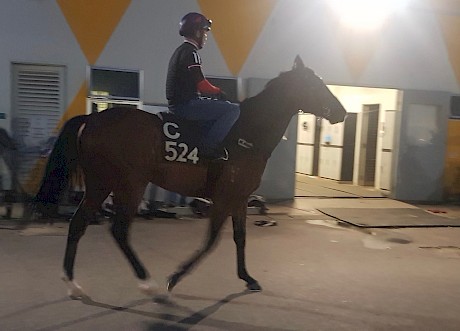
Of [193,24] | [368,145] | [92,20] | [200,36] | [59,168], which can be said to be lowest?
[59,168]

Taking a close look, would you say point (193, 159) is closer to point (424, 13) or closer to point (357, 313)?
point (357, 313)

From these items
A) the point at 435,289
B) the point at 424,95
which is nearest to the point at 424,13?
the point at 424,95

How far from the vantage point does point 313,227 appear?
9.16 meters

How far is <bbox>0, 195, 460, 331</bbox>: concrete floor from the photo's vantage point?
15.0 ft

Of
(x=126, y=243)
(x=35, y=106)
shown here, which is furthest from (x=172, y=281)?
(x=35, y=106)

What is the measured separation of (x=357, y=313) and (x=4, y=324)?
123 inches

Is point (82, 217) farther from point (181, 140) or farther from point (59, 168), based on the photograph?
point (181, 140)

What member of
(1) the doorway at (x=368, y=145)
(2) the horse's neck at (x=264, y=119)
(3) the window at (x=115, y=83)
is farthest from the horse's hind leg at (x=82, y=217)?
(1) the doorway at (x=368, y=145)

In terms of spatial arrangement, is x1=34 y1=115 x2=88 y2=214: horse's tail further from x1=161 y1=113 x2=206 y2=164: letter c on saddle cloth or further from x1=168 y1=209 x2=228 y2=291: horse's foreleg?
x1=168 y1=209 x2=228 y2=291: horse's foreleg

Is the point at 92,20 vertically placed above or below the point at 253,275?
above

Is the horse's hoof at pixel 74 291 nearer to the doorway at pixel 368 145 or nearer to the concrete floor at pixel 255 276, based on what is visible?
the concrete floor at pixel 255 276

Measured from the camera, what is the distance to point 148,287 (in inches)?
198

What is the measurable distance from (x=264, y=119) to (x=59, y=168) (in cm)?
214

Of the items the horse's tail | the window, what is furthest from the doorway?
the horse's tail
